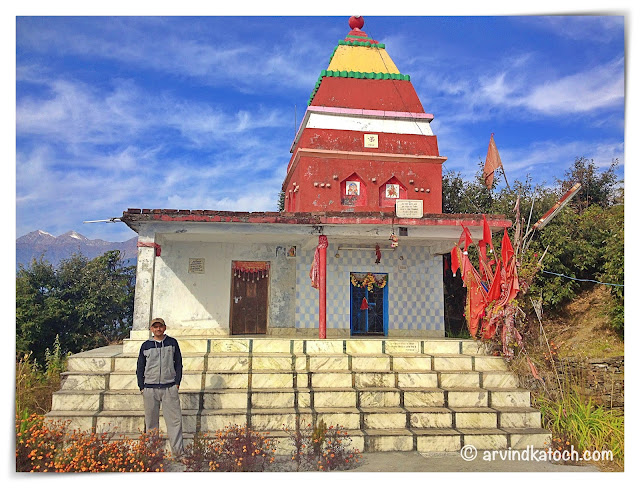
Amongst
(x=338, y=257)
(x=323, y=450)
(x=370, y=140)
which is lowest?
(x=323, y=450)

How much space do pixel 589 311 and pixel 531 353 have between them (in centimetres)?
643

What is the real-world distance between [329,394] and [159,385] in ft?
8.58

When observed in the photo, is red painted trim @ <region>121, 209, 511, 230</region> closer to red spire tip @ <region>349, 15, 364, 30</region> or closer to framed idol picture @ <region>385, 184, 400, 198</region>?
framed idol picture @ <region>385, 184, 400, 198</region>

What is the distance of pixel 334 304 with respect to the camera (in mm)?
13109

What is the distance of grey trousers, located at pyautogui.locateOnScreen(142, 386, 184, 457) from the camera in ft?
23.0

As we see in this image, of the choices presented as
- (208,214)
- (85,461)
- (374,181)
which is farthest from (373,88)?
(85,461)

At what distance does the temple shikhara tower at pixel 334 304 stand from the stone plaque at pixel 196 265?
0.03 m

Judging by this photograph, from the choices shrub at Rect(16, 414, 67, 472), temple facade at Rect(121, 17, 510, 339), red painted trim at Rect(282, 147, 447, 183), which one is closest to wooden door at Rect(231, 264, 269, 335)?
temple facade at Rect(121, 17, 510, 339)

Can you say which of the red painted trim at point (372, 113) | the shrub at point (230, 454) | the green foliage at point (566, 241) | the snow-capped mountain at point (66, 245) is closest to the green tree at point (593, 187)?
the green foliage at point (566, 241)

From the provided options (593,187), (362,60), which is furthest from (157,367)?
(593,187)

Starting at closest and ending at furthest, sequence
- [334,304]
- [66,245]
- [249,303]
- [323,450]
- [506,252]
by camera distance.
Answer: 1. [323,450]
2. [506,252]
3. [334,304]
4. [249,303]
5. [66,245]

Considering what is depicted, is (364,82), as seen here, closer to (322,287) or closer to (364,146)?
(364,146)

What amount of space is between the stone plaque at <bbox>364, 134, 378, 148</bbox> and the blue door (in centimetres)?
333
